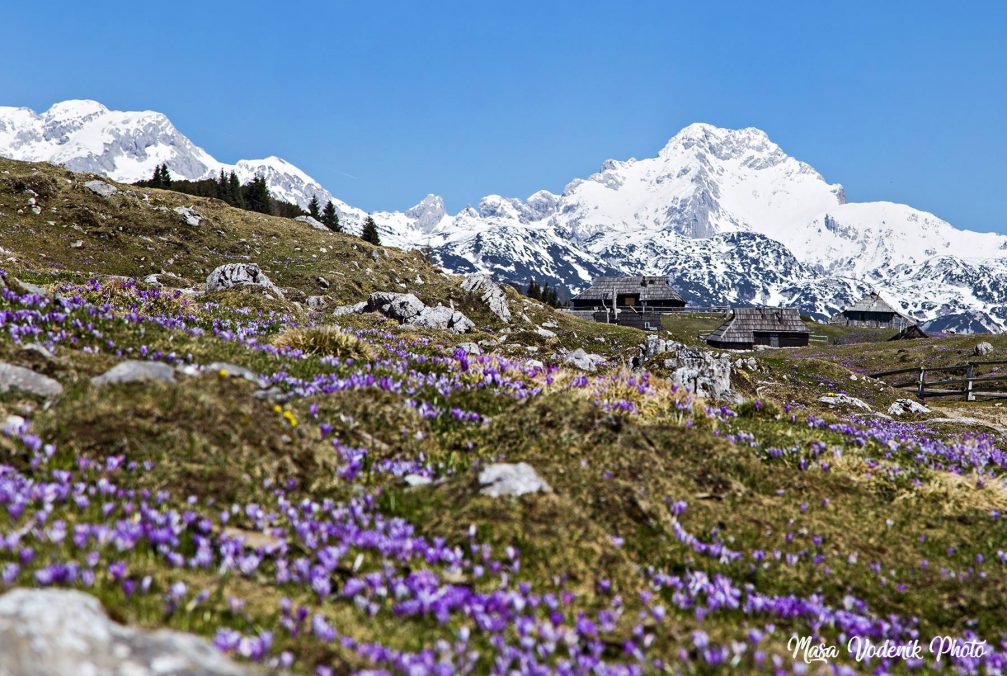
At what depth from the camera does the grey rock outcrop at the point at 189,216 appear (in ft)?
171

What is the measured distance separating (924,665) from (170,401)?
7.28 meters

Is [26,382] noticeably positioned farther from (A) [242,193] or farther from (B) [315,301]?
(A) [242,193]

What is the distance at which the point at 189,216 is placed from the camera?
52.8 m

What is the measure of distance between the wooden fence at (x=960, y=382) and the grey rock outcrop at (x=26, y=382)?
40.5 m

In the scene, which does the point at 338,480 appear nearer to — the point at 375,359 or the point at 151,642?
the point at 151,642

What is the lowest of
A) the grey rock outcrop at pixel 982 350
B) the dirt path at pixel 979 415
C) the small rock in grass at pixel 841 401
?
the dirt path at pixel 979 415

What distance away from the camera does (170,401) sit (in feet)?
21.3

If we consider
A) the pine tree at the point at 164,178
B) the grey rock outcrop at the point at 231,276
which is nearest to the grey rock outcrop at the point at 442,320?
the grey rock outcrop at the point at 231,276

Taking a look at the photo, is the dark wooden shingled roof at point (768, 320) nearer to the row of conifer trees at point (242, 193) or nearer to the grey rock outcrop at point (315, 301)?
the row of conifer trees at point (242, 193)

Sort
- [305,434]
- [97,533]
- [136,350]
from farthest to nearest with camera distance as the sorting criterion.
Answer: [136,350] → [305,434] → [97,533]

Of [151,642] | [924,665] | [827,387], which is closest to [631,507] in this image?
[924,665]

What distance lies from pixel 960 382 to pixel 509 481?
1686 inches

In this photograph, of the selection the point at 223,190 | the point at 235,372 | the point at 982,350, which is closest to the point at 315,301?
the point at 235,372

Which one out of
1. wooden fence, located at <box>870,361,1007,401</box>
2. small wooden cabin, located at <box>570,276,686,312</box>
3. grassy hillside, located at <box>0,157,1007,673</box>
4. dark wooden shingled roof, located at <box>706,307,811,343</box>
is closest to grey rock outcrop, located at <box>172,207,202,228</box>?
grassy hillside, located at <box>0,157,1007,673</box>
